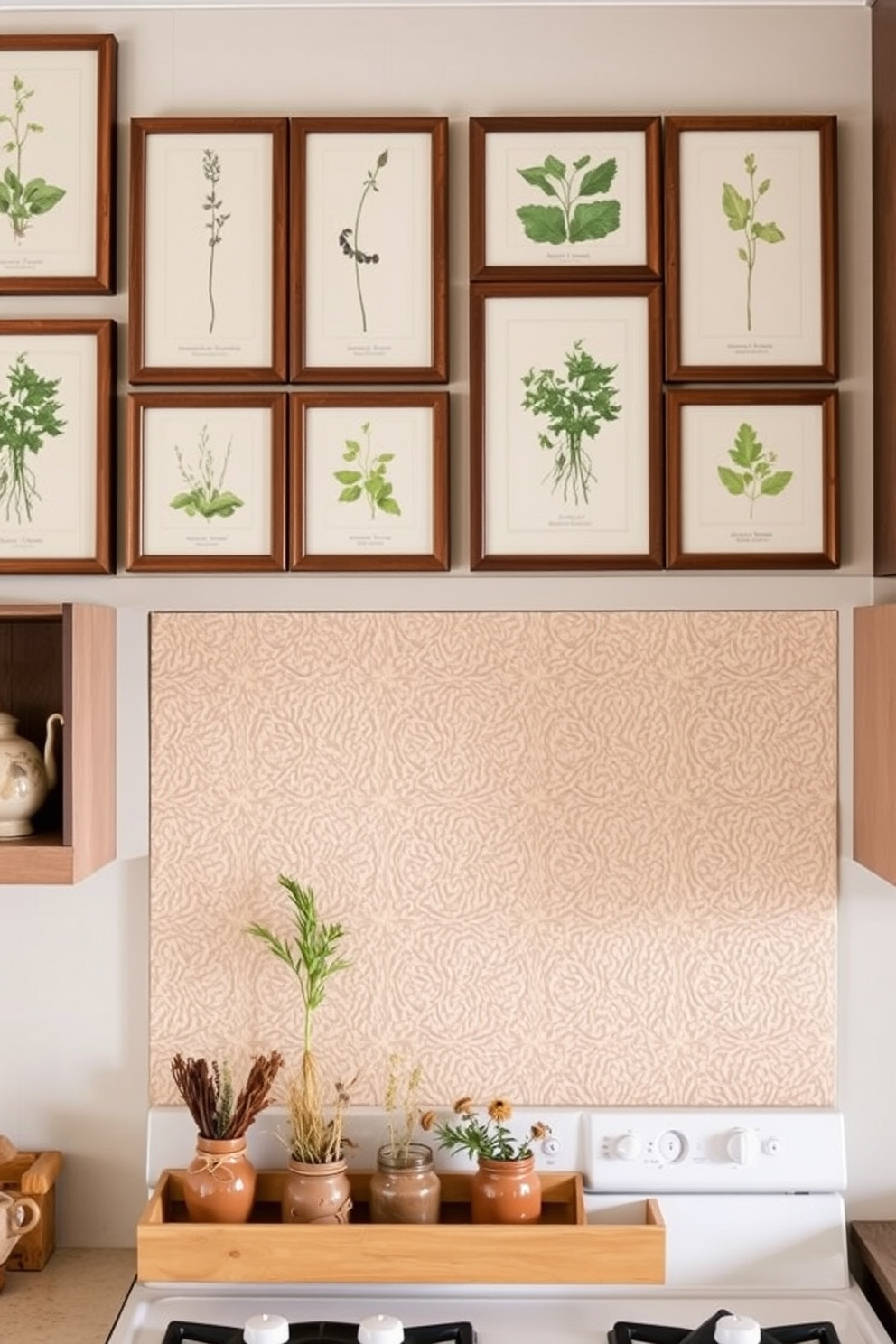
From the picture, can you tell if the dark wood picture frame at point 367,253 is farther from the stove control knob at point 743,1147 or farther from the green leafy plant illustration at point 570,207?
the stove control knob at point 743,1147

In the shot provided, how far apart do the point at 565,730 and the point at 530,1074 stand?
472 mm

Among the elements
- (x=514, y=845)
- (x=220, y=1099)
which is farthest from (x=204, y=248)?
(x=220, y=1099)

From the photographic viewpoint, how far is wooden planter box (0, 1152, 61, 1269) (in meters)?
1.80

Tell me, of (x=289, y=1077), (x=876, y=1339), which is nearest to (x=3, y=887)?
(x=289, y=1077)

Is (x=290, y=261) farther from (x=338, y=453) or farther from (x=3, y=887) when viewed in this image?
(x=3, y=887)

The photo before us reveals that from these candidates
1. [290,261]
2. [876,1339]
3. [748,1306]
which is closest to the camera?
[876,1339]

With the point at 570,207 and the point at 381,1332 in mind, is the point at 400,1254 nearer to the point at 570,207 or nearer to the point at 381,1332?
the point at 381,1332

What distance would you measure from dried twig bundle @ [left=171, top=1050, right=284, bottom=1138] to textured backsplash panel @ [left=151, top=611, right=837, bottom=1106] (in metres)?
0.10

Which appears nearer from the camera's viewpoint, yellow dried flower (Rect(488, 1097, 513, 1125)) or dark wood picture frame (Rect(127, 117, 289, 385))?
yellow dried flower (Rect(488, 1097, 513, 1125))

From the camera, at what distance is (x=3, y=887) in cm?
192

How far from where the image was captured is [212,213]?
6.23 feet

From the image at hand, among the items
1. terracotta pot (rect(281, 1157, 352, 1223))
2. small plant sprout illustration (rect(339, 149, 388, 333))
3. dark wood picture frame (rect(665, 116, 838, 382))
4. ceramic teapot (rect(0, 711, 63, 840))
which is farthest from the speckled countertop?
dark wood picture frame (rect(665, 116, 838, 382))

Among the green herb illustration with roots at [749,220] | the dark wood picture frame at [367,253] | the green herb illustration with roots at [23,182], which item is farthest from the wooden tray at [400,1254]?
the green herb illustration with roots at [23,182]

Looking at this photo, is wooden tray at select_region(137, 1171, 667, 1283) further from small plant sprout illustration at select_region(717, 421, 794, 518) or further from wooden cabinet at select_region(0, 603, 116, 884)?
small plant sprout illustration at select_region(717, 421, 794, 518)
